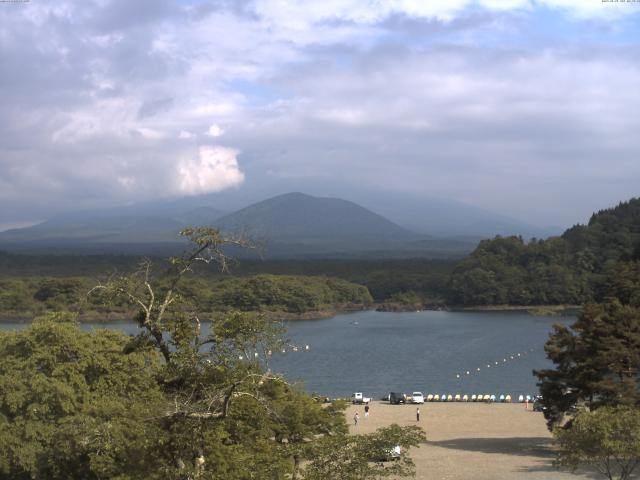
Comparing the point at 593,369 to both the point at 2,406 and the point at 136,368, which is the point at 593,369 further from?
the point at 2,406

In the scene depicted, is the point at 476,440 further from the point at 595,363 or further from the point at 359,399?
the point at 359,399

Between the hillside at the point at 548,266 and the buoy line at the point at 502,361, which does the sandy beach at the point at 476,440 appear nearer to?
the buoy line at the point at 502,361

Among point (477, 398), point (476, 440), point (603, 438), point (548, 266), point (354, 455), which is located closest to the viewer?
point (354, 455)

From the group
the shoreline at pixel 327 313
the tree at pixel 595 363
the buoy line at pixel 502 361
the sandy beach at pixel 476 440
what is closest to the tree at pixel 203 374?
the sandy beach at pixel 476 440

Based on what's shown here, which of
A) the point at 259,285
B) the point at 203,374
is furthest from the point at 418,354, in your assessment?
the point at 203,374

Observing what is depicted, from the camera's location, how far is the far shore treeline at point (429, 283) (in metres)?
73.6

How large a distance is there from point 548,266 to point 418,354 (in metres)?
38.7

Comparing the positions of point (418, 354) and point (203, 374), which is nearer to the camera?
point (203, 374)

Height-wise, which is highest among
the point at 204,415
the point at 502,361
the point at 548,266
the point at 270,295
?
the point at 548,266

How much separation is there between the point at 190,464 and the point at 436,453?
48.3ft

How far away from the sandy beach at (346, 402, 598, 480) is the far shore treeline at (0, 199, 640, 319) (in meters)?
38.1

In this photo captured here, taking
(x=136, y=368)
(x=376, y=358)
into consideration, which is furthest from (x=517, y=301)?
(x=136, y=368)

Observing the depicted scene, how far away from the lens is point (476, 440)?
2408cm

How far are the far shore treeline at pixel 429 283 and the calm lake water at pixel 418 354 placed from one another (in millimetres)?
5163
